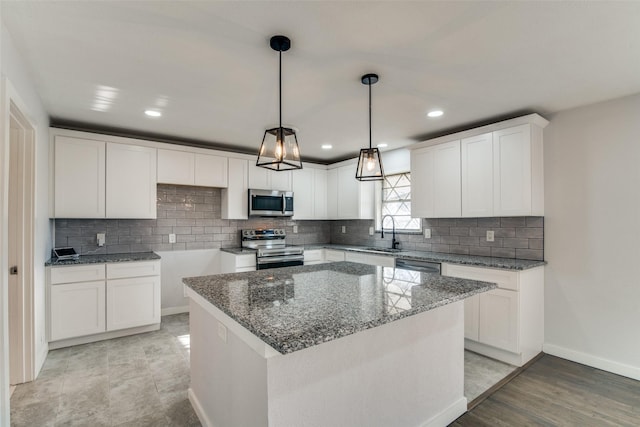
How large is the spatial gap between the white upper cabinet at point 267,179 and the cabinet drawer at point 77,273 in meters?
2.10

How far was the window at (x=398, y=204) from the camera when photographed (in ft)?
14.4

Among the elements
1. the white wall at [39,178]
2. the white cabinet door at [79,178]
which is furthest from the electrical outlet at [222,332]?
the white cabinet door at [79,178]

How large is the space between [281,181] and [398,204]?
180cm

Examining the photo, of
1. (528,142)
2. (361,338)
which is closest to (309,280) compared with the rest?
(361,338)

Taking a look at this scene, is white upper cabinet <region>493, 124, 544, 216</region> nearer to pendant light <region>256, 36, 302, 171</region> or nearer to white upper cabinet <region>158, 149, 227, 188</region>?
pendant light <region>256, 36, 302, 171</region>

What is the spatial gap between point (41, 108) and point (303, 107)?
2322 millimetres

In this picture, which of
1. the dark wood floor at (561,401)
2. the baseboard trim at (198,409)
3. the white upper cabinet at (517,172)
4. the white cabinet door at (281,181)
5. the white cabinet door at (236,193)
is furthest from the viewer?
the white cabinet door at (281,181)

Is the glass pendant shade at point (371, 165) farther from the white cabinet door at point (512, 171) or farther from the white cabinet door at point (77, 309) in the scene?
the white cabinet door at point (77, 309)

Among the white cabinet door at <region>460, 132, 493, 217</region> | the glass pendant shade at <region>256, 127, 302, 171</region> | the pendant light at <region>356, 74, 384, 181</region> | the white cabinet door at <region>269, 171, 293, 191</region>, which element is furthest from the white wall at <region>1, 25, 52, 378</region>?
the white cabinet door at <region>460, 132, 493, 217</region>

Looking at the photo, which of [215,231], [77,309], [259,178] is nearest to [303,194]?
[259,178]

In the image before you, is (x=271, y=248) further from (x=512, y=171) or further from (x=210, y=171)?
(x=512, y=171)

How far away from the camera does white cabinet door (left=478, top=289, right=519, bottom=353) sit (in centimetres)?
283

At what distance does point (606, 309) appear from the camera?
278 centimetres

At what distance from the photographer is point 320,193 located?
17.6 feet
